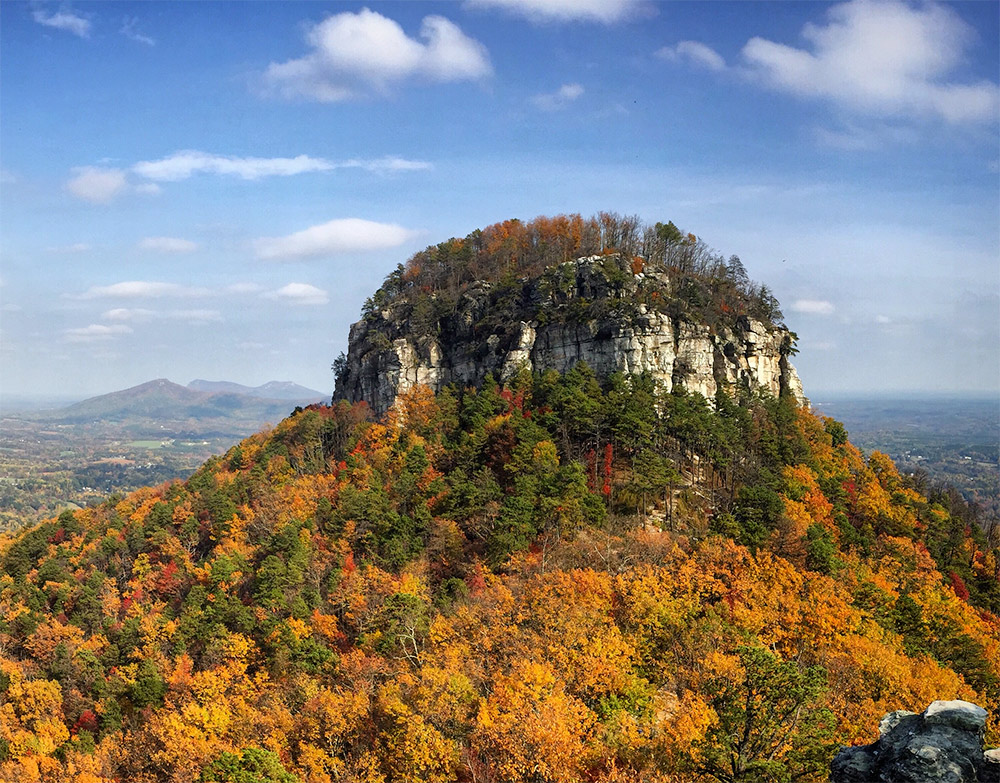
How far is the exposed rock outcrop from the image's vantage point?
15.1 metres

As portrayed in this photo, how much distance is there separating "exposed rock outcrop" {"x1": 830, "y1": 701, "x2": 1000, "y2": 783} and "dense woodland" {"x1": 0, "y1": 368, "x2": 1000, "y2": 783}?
232 centimetres

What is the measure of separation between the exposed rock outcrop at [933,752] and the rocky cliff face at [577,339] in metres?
49.9

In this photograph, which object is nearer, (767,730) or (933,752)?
(933,752)

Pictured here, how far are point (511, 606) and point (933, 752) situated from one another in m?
22.4

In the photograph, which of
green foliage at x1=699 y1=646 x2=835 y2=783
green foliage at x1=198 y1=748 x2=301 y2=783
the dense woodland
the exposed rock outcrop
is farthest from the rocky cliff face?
the exposed rock outcrop

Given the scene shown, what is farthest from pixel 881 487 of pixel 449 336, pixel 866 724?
pixel 449 336

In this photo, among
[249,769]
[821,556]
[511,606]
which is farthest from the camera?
[821,556]

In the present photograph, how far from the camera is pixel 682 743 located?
21828 mm

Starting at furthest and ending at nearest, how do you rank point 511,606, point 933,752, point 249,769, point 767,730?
point 511,606, point 249,769, point 767,730, point 933,752

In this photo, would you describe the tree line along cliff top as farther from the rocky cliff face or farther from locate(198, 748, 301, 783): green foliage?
locate(198, 748, 301, 783): green foliage

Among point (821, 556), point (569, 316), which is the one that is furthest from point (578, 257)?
point (821, 556)

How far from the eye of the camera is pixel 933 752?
1524cm

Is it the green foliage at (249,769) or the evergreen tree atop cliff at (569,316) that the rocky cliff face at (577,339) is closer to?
the evergreen tree atop cliff at (569,316)

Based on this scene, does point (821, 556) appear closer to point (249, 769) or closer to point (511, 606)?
point (511, 606)
